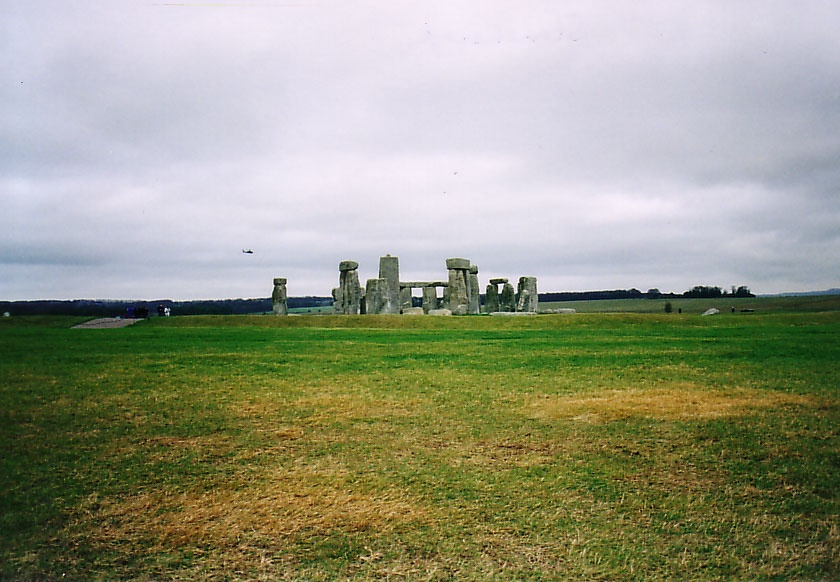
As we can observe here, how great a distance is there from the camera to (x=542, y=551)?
368cm

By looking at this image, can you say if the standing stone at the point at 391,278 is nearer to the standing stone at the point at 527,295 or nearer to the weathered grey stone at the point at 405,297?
the weathered grey stone at the point at 405,297

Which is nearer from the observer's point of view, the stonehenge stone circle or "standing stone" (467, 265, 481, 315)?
the stonehenge stone circle

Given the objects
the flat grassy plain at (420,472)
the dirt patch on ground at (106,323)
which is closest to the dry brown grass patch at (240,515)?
the flat grassy plain at (420,472)

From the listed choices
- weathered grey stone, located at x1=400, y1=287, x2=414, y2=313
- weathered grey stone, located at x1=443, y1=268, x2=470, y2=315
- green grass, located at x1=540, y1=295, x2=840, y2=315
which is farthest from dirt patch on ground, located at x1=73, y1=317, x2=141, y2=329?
green grass, located at x1=540, y1=295, x2=840, y2=315

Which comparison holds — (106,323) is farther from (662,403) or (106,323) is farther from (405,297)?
(662,403)

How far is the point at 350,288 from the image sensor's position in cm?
2861

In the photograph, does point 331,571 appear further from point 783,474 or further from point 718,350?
point 718,350

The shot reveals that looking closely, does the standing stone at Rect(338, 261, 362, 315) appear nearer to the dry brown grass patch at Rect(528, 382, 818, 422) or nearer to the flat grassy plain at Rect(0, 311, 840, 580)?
the flat grassy plain at Rect(0, 311, 840, 580)

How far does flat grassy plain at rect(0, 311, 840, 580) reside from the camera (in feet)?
11.9

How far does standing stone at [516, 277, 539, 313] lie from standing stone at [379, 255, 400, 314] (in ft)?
24.6

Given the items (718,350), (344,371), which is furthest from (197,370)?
(718,350)

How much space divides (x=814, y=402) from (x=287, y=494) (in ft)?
20.1

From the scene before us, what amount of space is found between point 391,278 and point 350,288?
6.80 feet

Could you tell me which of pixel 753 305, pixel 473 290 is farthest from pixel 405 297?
pixel 753 305
